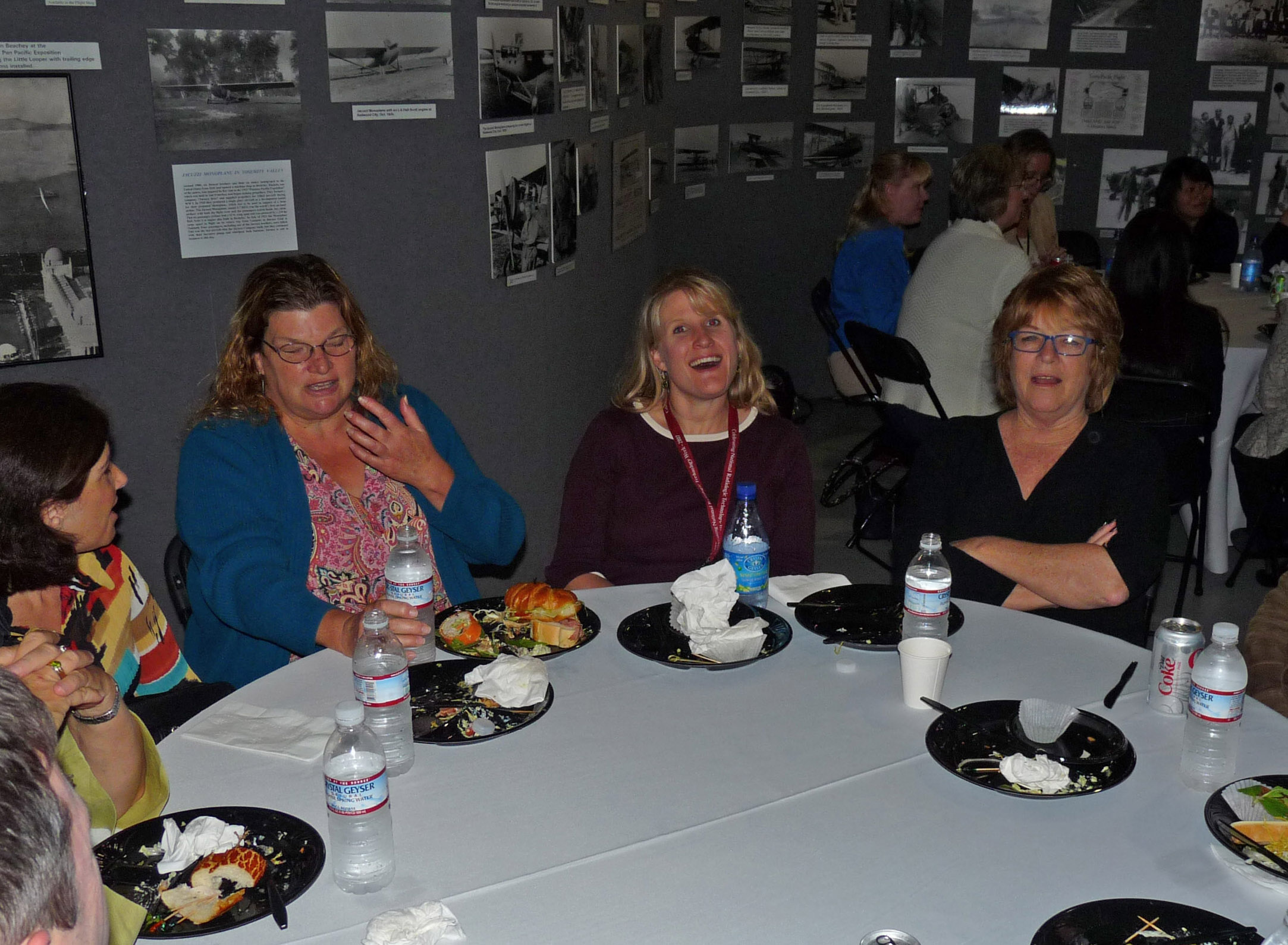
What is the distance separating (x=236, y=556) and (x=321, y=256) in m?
1.23

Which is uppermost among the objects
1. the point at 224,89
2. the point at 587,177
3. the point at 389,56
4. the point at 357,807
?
the point at 389,56

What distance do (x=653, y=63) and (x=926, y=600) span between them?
13.0 ft

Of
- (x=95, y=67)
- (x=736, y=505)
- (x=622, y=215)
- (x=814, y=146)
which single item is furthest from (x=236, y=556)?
(x=814, y=146)

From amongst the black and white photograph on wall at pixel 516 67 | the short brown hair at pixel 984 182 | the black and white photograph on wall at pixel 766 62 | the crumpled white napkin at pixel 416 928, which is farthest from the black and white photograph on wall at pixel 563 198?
the crumpled white napkin at pixel 416 928

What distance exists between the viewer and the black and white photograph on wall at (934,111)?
6965 millimetres

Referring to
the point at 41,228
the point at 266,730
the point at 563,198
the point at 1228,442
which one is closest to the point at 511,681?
the point at 266,730

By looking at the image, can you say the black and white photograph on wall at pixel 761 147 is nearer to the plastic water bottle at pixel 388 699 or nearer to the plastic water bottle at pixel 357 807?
the plastic water bottle at pixel 388 699

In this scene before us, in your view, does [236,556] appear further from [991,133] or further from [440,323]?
[991,133]

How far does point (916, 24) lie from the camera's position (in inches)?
269

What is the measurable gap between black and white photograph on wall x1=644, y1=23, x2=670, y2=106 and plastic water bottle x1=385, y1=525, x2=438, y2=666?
3.61 m

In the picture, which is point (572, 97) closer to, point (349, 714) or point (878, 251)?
point (878, 251)

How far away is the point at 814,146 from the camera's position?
271 inches

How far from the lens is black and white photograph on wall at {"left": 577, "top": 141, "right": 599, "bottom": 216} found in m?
4.16

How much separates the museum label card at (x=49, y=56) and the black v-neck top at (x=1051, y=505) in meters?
2.19
